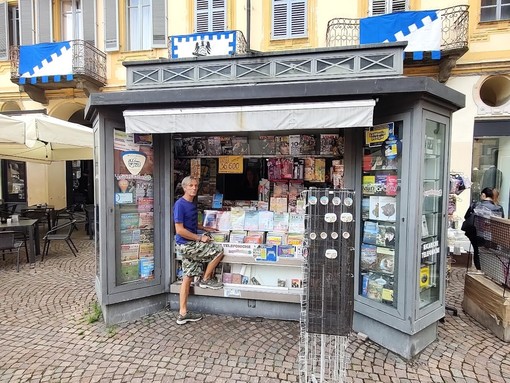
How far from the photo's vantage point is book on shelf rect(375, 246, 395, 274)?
3.33m

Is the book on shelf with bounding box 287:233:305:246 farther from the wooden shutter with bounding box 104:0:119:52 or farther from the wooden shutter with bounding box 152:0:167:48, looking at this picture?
the wooden shutter with bounding box 104:0:119:52

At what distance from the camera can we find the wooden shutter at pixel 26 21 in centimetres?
1075

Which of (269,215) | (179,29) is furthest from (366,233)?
(179,29)

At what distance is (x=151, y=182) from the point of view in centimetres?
402

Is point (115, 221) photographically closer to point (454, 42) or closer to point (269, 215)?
point (269, 215)

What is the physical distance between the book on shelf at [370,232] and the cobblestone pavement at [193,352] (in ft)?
3.62

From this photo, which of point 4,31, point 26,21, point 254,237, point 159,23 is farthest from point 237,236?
point 4,31

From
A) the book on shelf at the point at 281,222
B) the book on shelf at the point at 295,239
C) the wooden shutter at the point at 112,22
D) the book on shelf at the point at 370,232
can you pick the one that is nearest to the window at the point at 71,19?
the wooden shutter at the point at 112,22

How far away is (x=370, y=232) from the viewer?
3514mm

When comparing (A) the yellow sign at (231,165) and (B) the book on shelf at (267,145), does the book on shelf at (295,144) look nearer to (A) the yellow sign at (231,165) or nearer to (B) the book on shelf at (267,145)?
(B) the book on shelf at (267,145)

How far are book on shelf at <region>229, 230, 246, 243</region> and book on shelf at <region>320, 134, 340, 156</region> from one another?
1.53 metres

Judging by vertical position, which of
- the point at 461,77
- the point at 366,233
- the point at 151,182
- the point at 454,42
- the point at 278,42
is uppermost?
the point at 278,42

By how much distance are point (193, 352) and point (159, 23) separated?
32.5 ft

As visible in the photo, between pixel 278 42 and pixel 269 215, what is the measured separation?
23.1 ft
